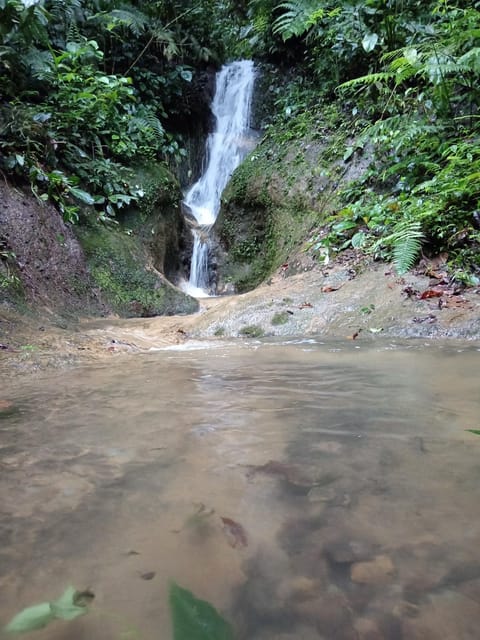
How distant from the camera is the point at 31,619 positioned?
60cm

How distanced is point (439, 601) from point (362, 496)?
0.29 meters

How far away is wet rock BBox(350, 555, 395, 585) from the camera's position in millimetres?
663

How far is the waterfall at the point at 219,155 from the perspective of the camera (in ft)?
30.4

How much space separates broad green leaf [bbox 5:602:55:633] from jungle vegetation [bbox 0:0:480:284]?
4290 mm

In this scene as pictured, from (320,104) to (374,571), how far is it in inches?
381

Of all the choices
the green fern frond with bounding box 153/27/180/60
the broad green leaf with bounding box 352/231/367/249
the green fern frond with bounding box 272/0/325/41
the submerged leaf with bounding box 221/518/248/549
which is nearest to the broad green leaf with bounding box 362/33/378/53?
the green fern frond with bounding box 272/0/325/41

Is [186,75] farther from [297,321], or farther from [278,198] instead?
[297,321]

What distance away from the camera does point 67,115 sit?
6.54 metres

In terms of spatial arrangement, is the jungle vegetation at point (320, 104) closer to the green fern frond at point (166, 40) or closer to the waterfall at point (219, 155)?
the green fern frond at point (166, 40)

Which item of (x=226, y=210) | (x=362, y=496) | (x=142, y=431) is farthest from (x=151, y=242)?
(x=362, y=496)

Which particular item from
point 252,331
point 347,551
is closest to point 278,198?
point 252,331

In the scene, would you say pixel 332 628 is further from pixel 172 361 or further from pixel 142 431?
pixel 172 361

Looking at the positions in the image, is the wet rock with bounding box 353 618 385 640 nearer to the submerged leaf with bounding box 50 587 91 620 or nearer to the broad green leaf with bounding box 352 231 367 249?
the submerged leaf with bounding box 50 587 91 620

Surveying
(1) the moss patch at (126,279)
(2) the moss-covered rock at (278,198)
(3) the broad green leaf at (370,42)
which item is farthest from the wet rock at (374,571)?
(3) the broad green leaf at (370,42)
